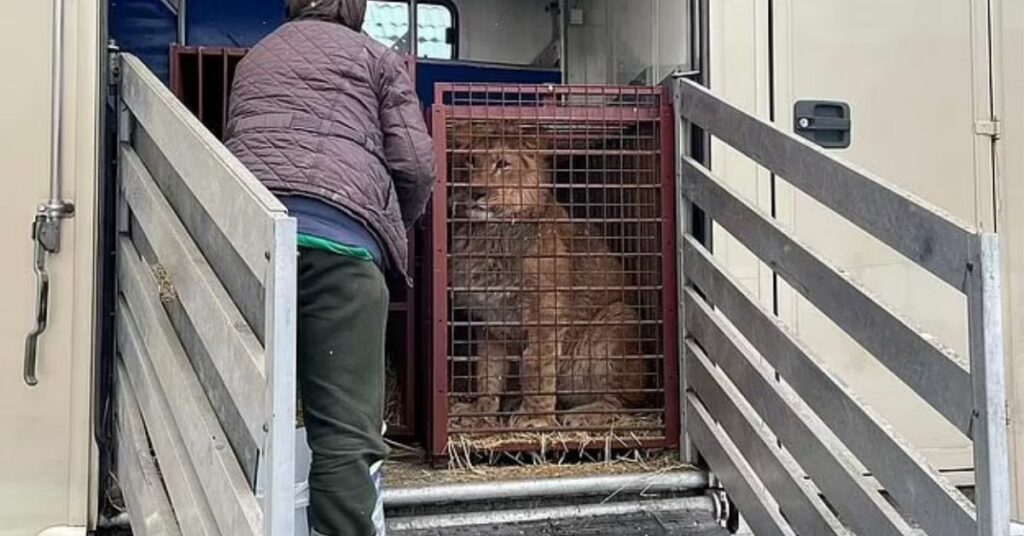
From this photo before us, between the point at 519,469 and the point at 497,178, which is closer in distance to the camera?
the point at 519,469

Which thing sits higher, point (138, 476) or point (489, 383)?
point (489, 383)

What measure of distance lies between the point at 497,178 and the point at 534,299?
39 centimetres

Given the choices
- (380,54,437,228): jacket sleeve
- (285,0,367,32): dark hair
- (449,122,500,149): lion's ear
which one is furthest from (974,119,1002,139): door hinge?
(285,0,367,32): dark hair

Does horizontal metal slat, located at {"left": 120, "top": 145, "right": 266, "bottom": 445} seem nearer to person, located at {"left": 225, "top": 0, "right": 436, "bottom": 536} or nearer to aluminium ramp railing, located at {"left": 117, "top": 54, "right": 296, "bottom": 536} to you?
aluminium ramp railing, located at {"left": 117, "top": 54, "right": 296, "bottom": 536}

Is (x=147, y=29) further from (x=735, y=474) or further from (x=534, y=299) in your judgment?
(x=735, y=474)

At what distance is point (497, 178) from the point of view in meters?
2.75

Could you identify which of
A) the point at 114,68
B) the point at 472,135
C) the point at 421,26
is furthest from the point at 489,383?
the point at 421,26

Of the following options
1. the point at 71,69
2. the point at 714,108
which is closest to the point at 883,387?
the point at 714,108

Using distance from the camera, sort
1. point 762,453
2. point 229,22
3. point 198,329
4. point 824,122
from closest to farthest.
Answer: point 198,329 < point 762,453 < point 824,122 < point 229,22

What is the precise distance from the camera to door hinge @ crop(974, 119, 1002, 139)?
2.80 metres

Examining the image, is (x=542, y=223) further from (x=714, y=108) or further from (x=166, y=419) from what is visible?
(x=166, y=419)

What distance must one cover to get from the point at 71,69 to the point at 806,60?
205cm

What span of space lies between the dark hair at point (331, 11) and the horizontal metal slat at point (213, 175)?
0.35m

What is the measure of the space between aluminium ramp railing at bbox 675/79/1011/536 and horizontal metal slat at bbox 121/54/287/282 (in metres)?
1.16
